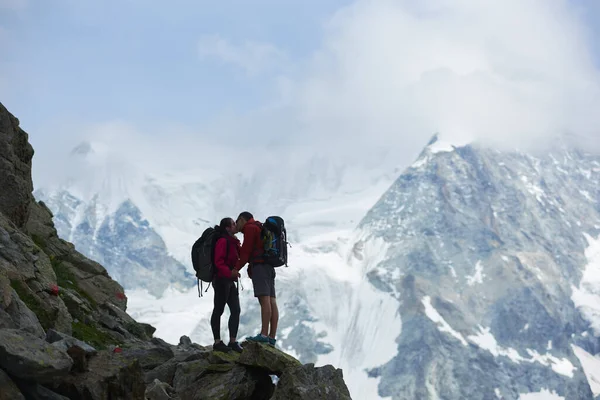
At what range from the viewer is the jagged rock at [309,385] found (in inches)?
601

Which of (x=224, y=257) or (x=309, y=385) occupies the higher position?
(x=224, y=257)

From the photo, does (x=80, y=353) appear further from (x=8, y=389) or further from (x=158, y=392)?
(x=158, y=392)

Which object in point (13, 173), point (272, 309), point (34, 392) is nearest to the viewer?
point (34, 392)

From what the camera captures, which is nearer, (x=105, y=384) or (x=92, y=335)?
(x=105, y=384)

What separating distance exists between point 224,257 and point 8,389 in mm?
7067

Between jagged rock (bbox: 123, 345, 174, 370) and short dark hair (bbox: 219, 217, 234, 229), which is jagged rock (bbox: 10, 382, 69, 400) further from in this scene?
short dark hair (bbox: 219, 217, 234, 229)

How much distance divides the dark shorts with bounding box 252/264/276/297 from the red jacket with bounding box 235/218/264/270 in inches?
7.9

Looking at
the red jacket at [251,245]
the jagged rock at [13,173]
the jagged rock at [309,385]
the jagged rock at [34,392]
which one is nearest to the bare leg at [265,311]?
the red jacket at [251,245]

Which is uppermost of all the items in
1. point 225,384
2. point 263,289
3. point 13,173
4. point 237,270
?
point 13,173

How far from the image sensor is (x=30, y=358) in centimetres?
1237

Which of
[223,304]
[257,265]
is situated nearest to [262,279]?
[257,265]

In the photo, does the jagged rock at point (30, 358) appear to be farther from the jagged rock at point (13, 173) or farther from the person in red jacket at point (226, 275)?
the jagged rock at point (13, 173)

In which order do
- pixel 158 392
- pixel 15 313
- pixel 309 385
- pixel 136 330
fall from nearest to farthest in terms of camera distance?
pixel 158 392, pixel 15 313, pixel 309 385, pixel 136 330

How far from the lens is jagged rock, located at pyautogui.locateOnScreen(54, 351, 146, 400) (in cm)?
1318
